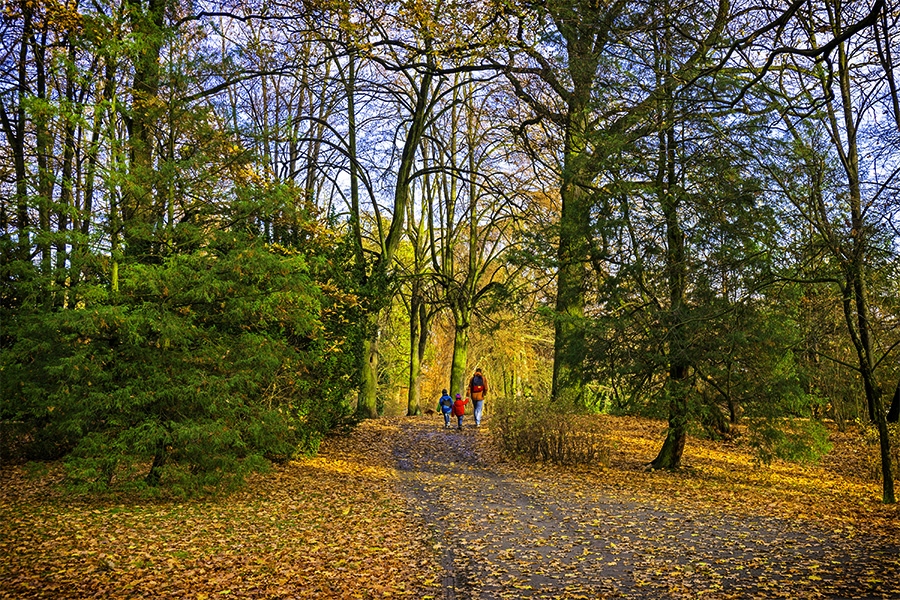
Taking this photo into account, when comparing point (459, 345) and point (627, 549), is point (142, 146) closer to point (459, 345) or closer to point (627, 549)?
point (627, 549)

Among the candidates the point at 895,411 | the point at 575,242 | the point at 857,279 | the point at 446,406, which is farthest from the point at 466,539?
the point at 446,406

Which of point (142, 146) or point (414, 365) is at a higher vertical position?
point (142, 146)

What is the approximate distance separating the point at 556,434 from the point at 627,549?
589cm

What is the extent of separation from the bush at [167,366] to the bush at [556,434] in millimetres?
5066

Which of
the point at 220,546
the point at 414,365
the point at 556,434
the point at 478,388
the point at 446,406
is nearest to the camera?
the point at 220,546

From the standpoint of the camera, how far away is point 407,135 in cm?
2116

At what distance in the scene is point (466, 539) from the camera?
6887mm

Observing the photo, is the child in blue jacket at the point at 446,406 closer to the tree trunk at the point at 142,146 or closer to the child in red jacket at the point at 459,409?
the child in red jacket at the point at 459,409

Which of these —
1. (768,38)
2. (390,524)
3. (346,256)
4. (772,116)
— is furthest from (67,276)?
(772,116)

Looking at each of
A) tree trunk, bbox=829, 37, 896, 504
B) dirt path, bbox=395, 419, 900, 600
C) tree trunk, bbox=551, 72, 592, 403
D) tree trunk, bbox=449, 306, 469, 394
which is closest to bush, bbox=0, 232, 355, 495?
dirt path, bbox=395, 419, 900, 600

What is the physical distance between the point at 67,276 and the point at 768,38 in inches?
375

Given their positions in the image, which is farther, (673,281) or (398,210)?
(398,210)

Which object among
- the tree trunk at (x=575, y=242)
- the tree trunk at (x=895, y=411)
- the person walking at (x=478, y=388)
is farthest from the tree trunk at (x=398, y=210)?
the tree trunk at (x=895, y=411)

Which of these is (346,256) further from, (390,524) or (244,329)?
(390,524)
